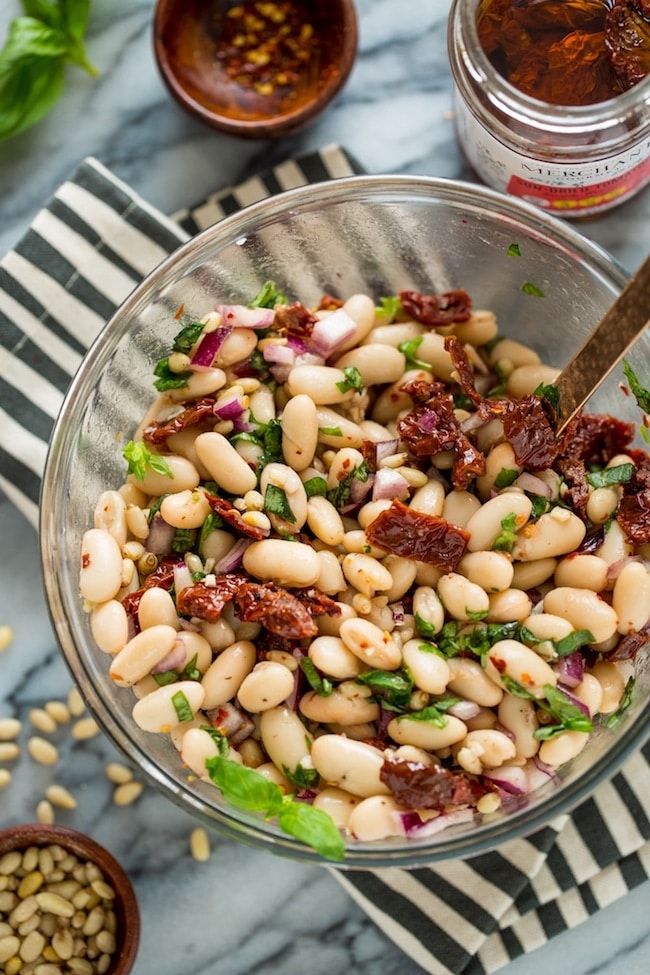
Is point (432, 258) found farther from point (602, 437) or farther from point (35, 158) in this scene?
point (35, 158)

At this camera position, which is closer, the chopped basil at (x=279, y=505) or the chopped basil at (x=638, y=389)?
the chopped basil at (x=279, y=505)

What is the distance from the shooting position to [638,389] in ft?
4.83

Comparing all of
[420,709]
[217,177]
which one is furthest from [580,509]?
[217,177]

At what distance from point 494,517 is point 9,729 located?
910mm

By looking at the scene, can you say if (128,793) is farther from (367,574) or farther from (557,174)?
(557,174)

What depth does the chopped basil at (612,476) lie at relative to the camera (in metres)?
1.40

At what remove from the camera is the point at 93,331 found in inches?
68.4

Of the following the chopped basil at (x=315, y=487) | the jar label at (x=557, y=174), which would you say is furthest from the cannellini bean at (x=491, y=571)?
the jar label at (x=557, y=174)

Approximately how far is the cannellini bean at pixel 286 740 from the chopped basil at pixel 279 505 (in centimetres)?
24

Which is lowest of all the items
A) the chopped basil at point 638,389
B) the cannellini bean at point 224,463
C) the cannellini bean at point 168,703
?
the chopped basil at point 638,389

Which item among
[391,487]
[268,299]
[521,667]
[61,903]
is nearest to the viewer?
[521,667]

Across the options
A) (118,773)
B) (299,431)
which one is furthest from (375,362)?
(118,773)

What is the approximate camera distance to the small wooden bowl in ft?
5.77

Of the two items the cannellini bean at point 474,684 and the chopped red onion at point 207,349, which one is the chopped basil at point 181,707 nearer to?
the cannellini bean at point 474,684
